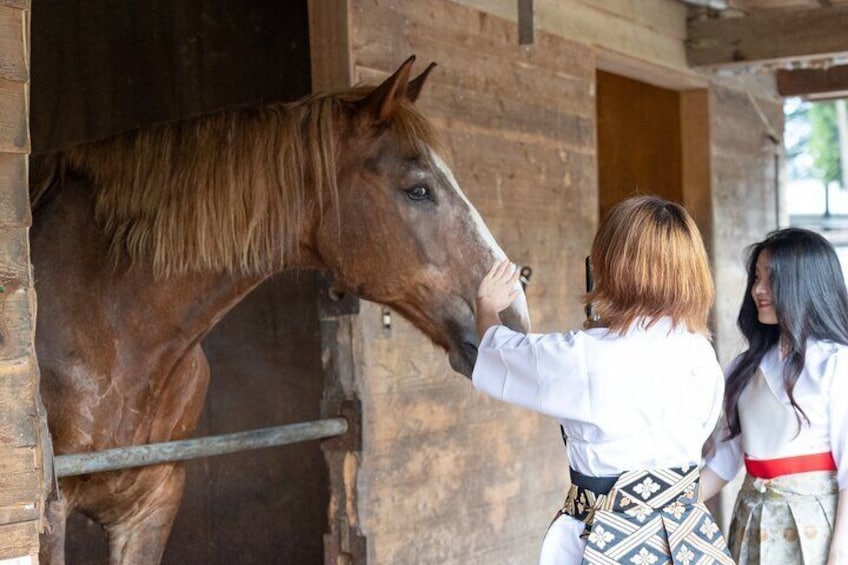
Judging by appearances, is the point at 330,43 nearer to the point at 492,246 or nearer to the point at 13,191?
the point at 492,246

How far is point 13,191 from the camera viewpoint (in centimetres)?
160

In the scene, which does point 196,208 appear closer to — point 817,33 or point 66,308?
point 66,308

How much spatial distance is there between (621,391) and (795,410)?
0.58 metres

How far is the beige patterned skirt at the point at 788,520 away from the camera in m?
2.09

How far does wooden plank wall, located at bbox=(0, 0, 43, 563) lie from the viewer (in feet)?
5.20

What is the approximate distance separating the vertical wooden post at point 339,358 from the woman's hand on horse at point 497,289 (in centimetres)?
82

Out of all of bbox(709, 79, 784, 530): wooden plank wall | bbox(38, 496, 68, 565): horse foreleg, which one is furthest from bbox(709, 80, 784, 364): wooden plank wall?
bbox(38, 496, 68, 565): horse foreleg

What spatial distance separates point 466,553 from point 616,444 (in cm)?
180

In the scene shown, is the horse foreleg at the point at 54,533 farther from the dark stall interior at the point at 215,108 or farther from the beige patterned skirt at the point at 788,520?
the dark stall interior at the point at 215,108

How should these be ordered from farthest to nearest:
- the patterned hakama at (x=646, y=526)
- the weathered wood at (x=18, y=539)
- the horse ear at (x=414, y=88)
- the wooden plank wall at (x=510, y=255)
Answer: the wooden plank wall at (x=510, y=255), the horse ear at (x=414, y=88), the patterned hakama at (x=646, y=526), the weathered wood at (x=18, y=539)

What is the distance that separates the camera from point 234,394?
13.8 feet

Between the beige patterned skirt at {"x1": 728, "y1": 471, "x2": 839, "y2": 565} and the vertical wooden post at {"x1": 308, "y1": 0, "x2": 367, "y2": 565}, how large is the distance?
44.6 inches

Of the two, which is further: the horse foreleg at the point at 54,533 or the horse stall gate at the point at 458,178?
the horse stall gate at the point at 458,178

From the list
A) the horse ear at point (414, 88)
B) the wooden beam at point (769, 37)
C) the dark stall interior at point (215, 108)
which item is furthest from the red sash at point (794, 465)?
the wooden beam at point (769, 37)
